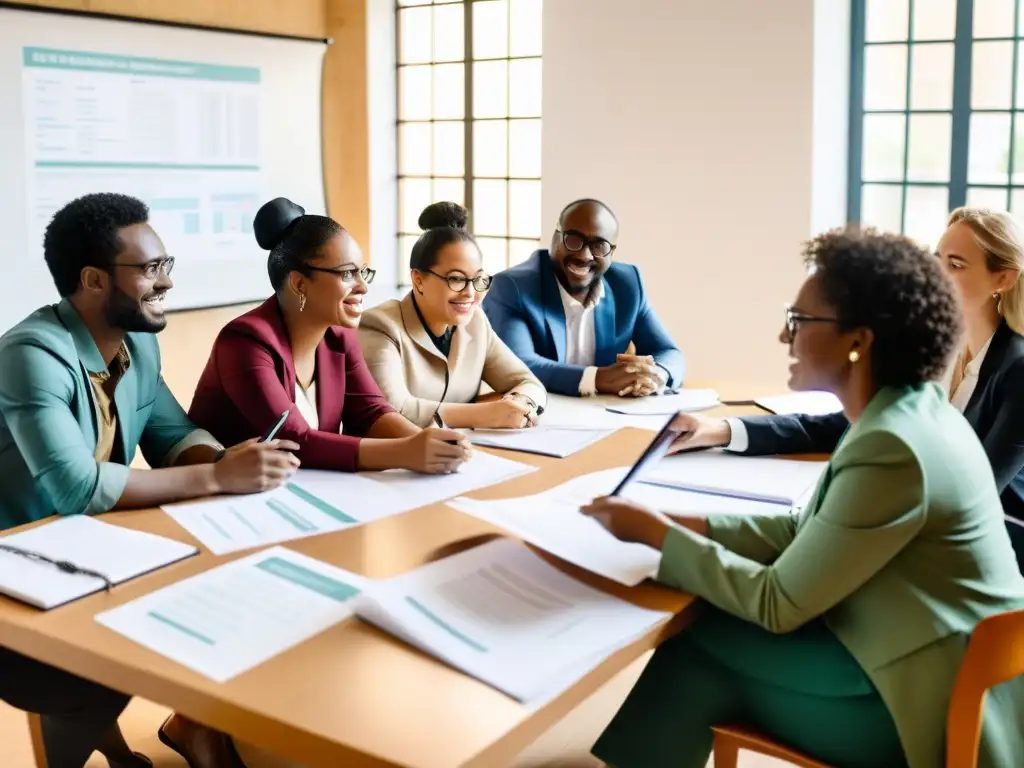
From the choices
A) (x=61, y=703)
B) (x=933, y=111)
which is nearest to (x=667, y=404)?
(x=61, y=703)

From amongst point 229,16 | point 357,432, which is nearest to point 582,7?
point 229,16

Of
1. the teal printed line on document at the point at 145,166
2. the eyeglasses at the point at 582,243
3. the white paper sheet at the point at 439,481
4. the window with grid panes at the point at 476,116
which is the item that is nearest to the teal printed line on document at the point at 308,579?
the white paper sheet at the point at 439,481

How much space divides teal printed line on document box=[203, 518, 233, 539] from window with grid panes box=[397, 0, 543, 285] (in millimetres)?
3847

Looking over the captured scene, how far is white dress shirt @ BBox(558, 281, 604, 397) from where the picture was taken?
133 inches

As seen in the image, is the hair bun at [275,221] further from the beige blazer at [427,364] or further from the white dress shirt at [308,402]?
the beige blazer at [427,364]

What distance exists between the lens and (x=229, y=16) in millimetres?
5043

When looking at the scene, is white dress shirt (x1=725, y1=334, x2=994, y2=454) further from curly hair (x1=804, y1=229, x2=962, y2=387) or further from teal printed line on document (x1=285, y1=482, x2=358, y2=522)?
teal printed line on document (x1=285, y1=482, x2=358, y2=522)

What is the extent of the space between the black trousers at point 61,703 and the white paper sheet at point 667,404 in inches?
55.0

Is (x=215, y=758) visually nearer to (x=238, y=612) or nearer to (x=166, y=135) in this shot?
(x=238, y=612)

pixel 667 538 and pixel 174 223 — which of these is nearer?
pixel 667 538

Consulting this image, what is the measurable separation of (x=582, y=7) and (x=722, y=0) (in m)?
0.67

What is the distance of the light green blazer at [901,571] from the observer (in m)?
1.47

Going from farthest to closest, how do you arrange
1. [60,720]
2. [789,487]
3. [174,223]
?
[174,223], [789,487], [60,720]

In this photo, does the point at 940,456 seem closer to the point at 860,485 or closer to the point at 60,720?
the point at 860,485
